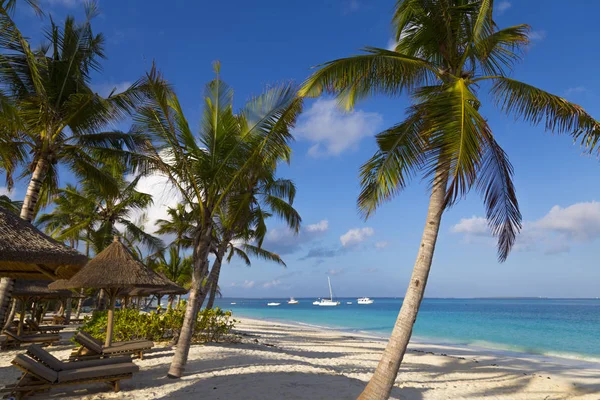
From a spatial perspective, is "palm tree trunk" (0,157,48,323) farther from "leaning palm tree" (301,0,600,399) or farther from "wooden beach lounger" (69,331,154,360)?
"leaning palm tree" (301,0,600,399)

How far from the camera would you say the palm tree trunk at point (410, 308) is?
16.0ft

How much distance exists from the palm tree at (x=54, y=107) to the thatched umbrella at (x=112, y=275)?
1810mm

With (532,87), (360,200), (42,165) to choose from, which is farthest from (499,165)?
(42,165)

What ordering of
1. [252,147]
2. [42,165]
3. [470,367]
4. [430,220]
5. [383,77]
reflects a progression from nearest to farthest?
[430,220], [383,77], [252,147], [42,165], [470,367]

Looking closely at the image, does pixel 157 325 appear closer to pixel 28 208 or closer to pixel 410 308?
pixel 28 208

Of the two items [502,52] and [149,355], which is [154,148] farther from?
[502,52]

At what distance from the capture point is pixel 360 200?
6.63m

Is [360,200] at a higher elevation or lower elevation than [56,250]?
higher

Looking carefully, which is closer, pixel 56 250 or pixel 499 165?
pixel 56 250

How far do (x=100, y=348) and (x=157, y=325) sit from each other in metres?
3.42

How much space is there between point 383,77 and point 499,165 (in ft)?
7.52

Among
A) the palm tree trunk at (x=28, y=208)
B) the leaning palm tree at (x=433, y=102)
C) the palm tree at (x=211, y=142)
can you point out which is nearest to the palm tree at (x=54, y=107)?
the palm tree trunk at (x=28, y=208)

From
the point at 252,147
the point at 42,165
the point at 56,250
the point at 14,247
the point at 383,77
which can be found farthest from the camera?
the point at 42,165

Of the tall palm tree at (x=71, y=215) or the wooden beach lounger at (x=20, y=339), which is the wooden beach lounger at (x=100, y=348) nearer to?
the wooden beach lounger at (x=20, y=339)
